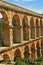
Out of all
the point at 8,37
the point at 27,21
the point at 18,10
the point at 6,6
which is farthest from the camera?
the point at 27,21

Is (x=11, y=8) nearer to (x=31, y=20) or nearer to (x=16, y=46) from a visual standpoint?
(x=16, y=46)

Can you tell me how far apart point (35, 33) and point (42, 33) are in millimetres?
4414

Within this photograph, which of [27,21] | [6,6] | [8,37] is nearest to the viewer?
[6,6]

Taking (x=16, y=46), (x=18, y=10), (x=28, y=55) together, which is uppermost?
(x=18, y=10)

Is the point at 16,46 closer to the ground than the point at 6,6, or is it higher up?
closer to the ground

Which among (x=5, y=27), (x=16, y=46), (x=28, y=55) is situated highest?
(x=5, y=27)

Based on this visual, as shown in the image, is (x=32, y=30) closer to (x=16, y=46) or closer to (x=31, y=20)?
(x=31, y=20)

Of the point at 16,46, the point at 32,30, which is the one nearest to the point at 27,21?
the point at 32,30

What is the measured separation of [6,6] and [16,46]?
13.4 ft

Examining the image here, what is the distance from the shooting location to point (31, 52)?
2627 cm

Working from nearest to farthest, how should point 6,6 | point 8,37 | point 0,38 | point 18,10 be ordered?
1. point 6,6
2. point 8,37
3. point 18,10
4. point 0,38

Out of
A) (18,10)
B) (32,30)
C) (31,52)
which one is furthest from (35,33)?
(18,10)

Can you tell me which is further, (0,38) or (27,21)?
(0,38)

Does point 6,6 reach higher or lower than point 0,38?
higher
